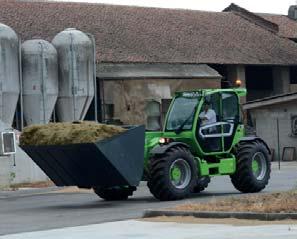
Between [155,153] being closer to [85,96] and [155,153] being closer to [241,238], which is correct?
[241,238]

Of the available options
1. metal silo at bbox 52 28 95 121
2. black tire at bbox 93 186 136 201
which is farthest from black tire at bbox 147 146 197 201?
metal silo at bbox 52 28 95 121

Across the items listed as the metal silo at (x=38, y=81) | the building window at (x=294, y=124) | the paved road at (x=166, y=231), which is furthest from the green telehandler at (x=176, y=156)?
the building window at (x=294, y=124)

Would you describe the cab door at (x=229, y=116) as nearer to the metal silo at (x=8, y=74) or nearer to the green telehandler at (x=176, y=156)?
the green telehandler at (x=176, y=156)

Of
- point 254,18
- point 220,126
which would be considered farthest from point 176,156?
point 254,18

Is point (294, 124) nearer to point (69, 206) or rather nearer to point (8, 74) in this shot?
point (8, 74)

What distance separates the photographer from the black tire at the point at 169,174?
2073cm

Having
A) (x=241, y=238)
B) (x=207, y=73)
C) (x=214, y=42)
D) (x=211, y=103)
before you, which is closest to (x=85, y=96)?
(x=207, y=73)

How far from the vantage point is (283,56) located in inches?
2343

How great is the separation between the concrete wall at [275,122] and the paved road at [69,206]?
661 inches

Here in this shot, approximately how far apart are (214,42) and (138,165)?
38531 mm

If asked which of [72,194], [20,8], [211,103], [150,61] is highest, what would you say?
[20,8]

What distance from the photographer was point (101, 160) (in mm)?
20016

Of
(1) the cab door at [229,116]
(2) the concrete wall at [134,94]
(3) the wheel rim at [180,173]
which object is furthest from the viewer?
(2) the concrete wall at [134,94]

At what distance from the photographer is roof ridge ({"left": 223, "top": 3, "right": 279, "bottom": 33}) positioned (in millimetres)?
64500
